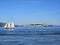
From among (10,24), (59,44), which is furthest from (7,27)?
(59,44)

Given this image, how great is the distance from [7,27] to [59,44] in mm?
Answer: 77013

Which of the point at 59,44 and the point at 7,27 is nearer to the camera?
the point at 59,44

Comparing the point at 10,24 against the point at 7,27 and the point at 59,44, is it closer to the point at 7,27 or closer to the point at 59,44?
the point at 7,27

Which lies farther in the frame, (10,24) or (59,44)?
(10,24)

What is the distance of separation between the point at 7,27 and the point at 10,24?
288cm

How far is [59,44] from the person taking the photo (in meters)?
21.1

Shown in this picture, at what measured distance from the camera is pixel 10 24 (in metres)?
94.9

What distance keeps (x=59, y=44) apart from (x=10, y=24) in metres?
75.2
